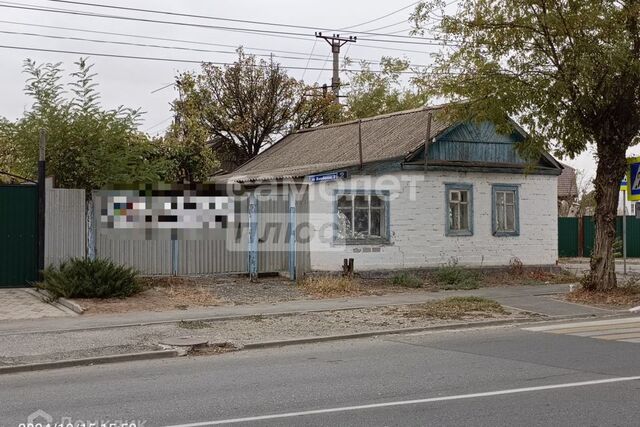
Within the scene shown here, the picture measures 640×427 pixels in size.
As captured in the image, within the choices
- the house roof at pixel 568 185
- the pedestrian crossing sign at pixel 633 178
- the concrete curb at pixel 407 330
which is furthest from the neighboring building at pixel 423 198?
the house roof at pixel 568 185

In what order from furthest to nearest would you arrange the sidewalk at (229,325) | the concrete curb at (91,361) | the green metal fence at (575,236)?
1. the green metal fence at (575,236)
2. the sidewalk at (229,325)
3. the concrete curb at (91,361)

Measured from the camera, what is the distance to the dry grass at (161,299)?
13.9 m

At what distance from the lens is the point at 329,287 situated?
16438 millimetres

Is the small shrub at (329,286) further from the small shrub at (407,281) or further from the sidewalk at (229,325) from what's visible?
the small shrub at (407,281)

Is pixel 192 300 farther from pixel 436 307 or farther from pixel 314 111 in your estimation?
pixel 314 111

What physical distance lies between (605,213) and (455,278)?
4.10 metres

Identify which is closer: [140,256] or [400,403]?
[400,403]

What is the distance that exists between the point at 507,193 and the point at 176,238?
929 cm

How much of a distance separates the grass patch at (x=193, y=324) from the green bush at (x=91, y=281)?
105 inches

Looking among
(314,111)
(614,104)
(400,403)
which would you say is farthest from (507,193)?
(314,111)

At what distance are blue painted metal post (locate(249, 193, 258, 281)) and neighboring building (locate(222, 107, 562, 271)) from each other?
1082 mm

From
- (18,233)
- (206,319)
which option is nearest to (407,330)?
(206,319)

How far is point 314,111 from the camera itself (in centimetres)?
3588

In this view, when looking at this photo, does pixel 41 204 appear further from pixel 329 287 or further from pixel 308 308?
pixel 329 287
